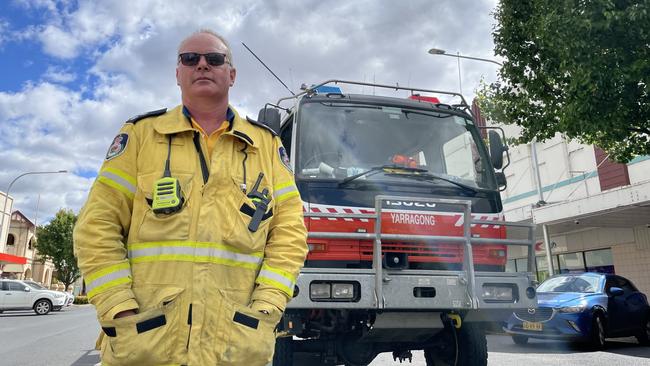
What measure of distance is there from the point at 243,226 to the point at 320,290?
2235 millimetres

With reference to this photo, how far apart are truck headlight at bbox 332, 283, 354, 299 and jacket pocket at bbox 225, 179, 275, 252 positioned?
2.13 m

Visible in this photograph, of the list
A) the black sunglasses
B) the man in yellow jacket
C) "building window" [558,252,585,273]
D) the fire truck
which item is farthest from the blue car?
"building window" [558,252,585,273]

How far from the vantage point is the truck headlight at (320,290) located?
13.5 feet

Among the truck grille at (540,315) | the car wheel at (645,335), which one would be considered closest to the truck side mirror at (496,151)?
the truck grille at (540,315)

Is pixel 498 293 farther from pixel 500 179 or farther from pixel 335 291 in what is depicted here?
pixel 335 291

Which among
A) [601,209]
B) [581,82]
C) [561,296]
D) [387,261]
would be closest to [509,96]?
[581,82]

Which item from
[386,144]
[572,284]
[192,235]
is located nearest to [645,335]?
[572,284]

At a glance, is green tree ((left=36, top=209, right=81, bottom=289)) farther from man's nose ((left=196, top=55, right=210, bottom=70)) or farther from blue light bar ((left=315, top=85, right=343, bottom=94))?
man's nose ((left=196, top=55, right=210, bottom=70))

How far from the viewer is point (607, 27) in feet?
25.5

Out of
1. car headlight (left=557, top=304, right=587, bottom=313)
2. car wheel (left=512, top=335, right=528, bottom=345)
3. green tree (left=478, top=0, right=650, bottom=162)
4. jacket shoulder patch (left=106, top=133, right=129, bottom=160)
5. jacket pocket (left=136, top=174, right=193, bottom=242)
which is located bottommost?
car wheel (left=512, top=335, right=528, bottom=345)

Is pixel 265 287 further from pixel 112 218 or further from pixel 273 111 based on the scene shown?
pixel 273 111

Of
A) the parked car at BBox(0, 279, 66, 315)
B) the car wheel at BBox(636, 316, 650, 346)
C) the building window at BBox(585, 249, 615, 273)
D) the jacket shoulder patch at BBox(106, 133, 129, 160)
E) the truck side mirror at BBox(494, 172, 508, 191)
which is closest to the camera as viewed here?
the jacket shoulder patch at BBox(106, 133, 129, 160)

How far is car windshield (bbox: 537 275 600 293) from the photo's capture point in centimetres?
1033

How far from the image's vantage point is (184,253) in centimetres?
195
